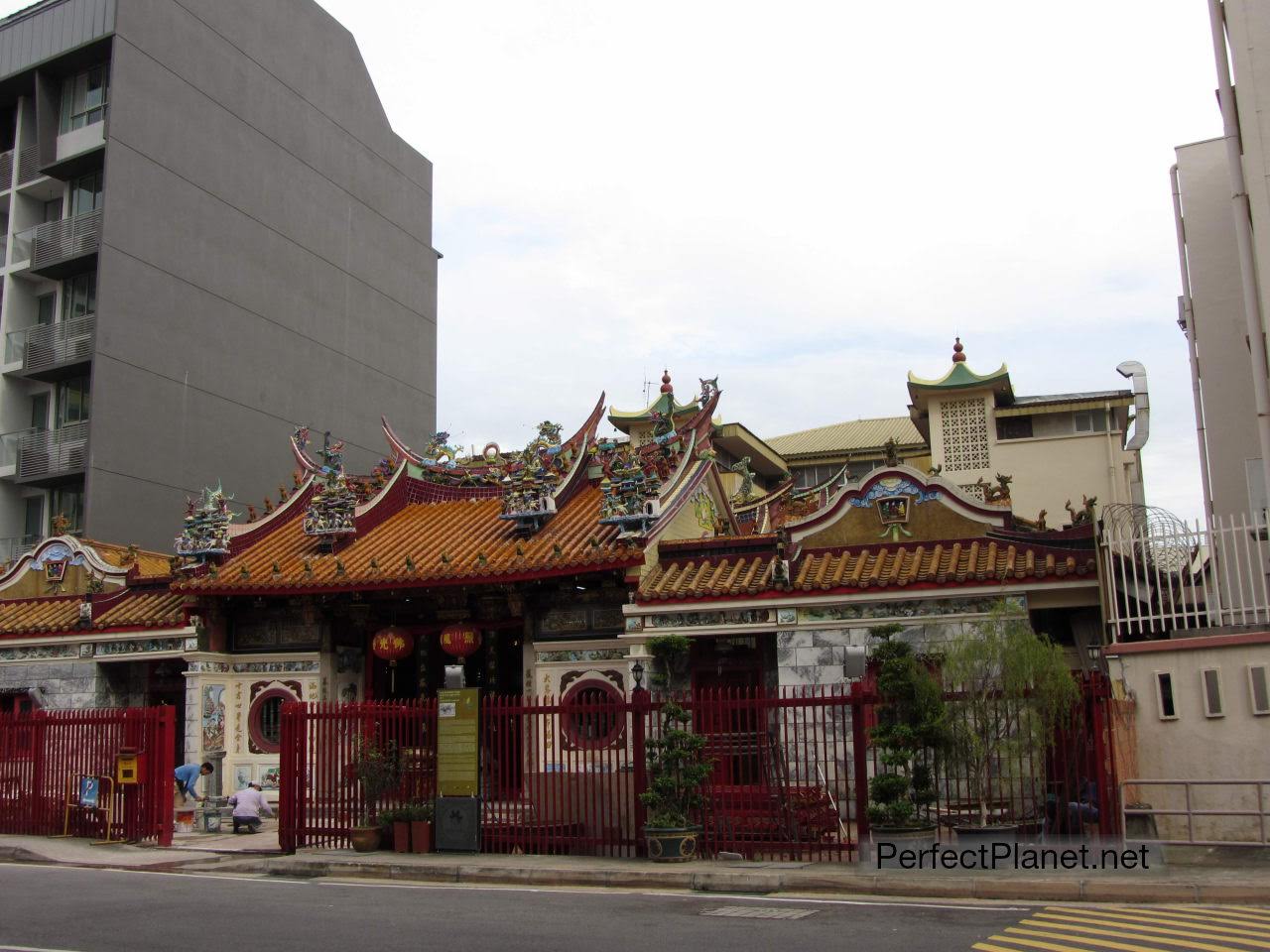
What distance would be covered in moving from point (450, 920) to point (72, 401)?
26862 mm

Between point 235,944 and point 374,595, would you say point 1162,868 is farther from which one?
point 374,595

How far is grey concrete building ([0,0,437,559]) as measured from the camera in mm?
32375

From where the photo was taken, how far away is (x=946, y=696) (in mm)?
14117

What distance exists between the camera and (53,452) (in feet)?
105

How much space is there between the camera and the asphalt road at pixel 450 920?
9.65 m

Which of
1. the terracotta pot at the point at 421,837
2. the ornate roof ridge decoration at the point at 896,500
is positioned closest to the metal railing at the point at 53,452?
the terracotta pot at the point at 421,837

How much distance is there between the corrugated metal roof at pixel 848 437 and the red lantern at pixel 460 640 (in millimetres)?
26293

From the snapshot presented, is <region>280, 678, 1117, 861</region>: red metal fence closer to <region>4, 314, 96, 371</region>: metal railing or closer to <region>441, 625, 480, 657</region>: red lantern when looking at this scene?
<region>441, 625, 480, 657</region>: red lantern

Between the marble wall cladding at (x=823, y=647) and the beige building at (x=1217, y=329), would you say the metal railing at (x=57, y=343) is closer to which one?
the marble wall cladding at (x=823, y=647)

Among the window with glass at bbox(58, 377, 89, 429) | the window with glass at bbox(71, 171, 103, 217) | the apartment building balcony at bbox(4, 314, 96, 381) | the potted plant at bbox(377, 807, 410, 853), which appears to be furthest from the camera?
the window with glass at bbox(71, 171, 103, 217)

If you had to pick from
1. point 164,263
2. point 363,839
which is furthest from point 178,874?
point 164,263

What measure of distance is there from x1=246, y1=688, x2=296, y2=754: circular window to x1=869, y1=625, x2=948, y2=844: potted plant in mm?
12583

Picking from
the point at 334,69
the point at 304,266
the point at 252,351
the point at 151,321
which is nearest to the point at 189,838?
the point at 151,321

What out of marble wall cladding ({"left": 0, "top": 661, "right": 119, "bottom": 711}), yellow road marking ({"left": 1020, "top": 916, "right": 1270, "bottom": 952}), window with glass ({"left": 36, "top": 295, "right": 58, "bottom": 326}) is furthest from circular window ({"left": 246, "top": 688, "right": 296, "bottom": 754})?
window with glass ({"left": 36, "top": 295, "right": 58, "bottom": 326})
